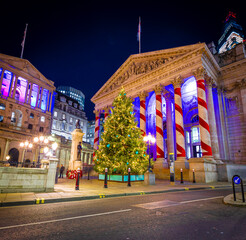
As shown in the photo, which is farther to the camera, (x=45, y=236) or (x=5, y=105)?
(x=5, y=105)

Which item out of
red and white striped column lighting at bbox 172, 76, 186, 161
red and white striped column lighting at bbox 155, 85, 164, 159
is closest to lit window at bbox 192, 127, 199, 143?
red and white striped column lighting at bbox 155, 85, 164, 159

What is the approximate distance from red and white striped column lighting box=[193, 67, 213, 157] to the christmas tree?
7.15 metres

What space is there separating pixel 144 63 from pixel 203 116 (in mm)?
14025

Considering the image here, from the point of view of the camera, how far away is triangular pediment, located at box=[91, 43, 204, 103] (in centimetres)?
2477

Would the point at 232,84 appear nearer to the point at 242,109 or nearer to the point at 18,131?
the point at 242,109

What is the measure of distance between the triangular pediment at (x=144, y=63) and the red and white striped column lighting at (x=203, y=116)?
3585mm

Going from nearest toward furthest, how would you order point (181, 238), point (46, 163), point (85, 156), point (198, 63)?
point (181, 238) < point (46, 163) < point (198, 63) < point (85, 156)

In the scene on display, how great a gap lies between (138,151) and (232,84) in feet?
58.2

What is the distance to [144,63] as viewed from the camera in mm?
29984

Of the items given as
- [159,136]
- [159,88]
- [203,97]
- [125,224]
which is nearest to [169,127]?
[159,136]

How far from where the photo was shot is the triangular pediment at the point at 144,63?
24766 millimetres

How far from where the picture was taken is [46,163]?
39.9 ft

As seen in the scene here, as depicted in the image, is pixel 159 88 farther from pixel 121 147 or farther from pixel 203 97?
pixel 121 147

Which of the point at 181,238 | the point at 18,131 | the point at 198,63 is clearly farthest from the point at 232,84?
the point at 18,131
